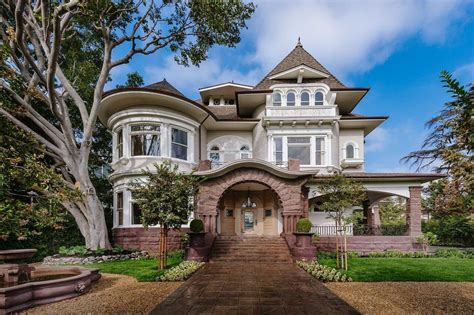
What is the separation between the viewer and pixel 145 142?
16797 mm

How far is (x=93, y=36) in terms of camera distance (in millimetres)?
19359

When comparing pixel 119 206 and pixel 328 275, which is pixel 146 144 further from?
pixel 328 275

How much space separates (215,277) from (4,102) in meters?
11.8

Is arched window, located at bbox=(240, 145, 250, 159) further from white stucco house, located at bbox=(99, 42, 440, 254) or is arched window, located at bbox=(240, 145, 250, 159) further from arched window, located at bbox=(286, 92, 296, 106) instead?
arched window, located at bbox=(286, 92, 296, 106)

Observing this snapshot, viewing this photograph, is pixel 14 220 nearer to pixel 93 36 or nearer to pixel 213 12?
pixel 213 12

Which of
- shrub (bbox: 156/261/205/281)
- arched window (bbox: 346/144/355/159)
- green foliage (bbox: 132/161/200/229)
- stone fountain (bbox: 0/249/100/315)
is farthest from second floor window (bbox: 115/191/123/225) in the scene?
arched window (bbox: 346/144/355/159)

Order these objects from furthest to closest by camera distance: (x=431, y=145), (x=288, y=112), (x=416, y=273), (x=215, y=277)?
(x=431, y=145), (x=288, y=112), (x=416, y=273), (x=215, y=277)

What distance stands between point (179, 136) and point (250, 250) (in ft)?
26.4

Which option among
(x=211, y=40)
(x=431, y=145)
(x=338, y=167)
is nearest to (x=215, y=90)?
(x=211, y=40)

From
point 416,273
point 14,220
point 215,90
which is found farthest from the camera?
point 215,90

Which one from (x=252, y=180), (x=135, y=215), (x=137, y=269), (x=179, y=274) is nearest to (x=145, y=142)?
(x=135, y=215)

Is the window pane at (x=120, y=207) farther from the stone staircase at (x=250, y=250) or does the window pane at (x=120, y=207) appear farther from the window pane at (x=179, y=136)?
the stone staircase at (x=250, y=250)

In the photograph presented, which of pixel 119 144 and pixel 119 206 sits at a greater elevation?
pixel 119 144

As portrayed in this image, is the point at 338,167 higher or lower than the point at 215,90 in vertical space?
lower
